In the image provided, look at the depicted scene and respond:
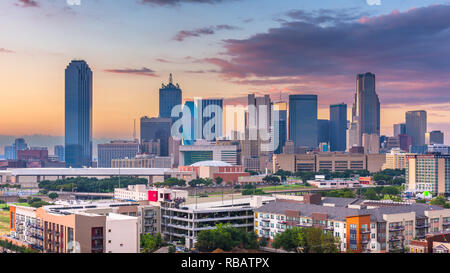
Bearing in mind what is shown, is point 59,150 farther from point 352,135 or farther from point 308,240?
point 308,240

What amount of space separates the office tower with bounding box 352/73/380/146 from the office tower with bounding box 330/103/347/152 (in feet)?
3.92

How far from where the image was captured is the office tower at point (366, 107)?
2004 inches

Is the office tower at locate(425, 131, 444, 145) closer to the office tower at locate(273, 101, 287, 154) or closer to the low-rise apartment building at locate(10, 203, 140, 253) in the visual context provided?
the office tower at locate(273, 101, 287, 154)

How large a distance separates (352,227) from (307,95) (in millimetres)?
36657

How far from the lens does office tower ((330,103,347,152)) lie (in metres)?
50.2

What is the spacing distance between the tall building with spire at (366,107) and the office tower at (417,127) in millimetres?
7249

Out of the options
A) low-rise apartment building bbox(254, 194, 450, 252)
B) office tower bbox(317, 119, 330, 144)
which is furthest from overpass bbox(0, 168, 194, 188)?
office tower bbox(317, 119, 330, 144)

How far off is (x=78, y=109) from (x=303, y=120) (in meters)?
18.6

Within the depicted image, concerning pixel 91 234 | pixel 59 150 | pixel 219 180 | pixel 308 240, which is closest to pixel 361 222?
pixel 308 240

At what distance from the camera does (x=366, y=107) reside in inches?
2034

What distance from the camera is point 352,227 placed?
7.83 metres
